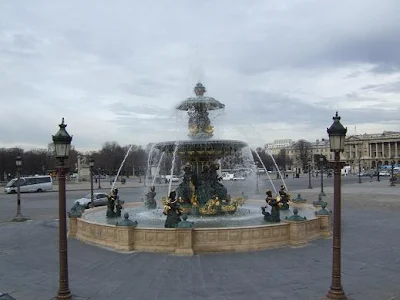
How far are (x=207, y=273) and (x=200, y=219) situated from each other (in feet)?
22.1

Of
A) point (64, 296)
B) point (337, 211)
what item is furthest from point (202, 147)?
point (64, 296)

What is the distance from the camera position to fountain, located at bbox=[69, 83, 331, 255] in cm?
1291

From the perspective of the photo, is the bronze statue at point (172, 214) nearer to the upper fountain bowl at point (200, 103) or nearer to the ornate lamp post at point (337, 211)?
the ornate lamp post at point (337, 211)

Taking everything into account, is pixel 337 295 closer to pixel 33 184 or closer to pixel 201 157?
pixel 201 157

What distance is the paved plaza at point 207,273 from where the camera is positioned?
9.12 m

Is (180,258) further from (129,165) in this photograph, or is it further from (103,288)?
(129,165)

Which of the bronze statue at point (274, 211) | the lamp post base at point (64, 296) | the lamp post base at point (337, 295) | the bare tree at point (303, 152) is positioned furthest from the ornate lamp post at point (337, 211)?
the bare tree at point (303, 152)

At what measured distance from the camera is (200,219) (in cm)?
1734

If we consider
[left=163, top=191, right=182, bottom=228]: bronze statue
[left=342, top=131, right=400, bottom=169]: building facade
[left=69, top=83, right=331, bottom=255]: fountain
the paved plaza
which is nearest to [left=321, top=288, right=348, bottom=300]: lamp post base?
the paved plaza

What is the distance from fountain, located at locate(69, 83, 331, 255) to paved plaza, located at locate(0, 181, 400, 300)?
483mm

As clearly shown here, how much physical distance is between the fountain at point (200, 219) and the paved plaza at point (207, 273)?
0.48 m

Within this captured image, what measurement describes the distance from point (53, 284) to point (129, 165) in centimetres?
11270

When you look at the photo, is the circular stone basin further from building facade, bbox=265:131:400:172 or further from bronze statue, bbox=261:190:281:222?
building facade, bbox=265:131:400:172

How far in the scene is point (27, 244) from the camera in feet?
51.0
